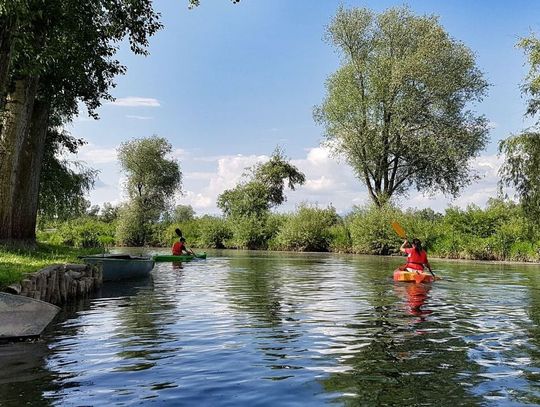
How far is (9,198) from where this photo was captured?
17328 mm

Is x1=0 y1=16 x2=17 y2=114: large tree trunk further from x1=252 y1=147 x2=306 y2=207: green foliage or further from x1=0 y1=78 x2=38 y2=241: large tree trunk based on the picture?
x1=252 y1=147 x2=306 y2=207: green foliage

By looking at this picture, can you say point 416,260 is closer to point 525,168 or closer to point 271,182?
point 525,168

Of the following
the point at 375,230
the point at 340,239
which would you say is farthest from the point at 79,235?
the point at 375,230

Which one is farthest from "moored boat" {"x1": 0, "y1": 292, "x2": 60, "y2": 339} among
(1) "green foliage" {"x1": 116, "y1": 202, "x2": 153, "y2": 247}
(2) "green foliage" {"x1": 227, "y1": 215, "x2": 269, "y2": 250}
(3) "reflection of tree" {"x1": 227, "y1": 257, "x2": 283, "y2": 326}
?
(1) "green foliage" {"x1": 116, "y1": 202, "x2": 153, "y2": 247}

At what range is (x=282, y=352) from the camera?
8367mm

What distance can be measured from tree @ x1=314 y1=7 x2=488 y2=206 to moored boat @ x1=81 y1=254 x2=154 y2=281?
83.6 feet

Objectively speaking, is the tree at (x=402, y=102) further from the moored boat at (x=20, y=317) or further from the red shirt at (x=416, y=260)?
the moored boat at (x=20, y=317)

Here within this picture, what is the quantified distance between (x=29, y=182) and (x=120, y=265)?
4.15 m

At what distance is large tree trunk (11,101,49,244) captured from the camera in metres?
18.5

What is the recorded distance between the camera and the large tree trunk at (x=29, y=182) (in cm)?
1847

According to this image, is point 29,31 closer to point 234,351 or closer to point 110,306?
point 110,306

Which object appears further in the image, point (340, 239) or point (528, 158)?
point (340, 239)

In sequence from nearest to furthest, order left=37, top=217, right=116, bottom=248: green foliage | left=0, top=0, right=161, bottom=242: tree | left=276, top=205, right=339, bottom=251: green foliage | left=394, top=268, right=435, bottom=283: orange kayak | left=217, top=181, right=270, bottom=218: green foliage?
left=0, top=0, right=161, bottom=242: tree → left=394, top=268, right=435, bottom=283: orange kayak → left=37, top=217, right=116, bottom=248: green foliage → left=276, top=205, right=339, bottom=251: green foliage → left=217, top=181, right=270, bottom=218: green foliage

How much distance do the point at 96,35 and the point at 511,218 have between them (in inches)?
1112
